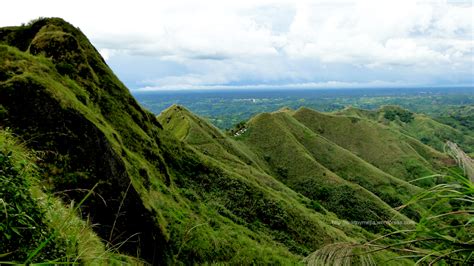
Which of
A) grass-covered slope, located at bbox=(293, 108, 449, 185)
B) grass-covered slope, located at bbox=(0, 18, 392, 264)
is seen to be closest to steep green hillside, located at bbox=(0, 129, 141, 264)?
grass-covered slope, located at bbox=(0, 18, 392, 264)

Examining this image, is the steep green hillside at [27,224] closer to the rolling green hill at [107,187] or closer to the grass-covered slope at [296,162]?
the rolling green hill at [107,187]

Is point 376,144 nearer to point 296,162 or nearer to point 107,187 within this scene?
point 296,162

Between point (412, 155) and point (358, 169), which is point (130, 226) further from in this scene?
point (412, 155)

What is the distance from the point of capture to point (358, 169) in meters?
114

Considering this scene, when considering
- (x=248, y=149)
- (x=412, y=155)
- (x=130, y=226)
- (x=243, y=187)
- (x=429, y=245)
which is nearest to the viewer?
(x=429, y=245)

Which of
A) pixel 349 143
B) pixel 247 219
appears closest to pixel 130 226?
pixel 247 219

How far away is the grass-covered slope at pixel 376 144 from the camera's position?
5497 inches

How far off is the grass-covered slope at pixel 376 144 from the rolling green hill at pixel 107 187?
60.7m

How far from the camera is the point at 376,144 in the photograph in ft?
499

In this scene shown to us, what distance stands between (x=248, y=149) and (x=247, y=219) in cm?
6780

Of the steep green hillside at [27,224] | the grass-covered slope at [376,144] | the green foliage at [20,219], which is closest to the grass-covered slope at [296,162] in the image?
the grass-covered slope at [376,144]

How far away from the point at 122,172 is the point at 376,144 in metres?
148

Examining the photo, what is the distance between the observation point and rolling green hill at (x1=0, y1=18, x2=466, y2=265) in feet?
21.3

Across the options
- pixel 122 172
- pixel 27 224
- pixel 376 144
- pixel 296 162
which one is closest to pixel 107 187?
pixel 122 172
